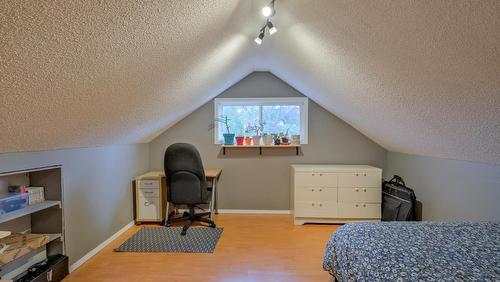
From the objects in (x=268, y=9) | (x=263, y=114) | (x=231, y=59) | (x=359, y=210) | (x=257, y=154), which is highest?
(x=268, y=9)

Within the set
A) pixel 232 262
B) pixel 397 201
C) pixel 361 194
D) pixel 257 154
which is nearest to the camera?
pixel 232 262

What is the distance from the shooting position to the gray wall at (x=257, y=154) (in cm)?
397

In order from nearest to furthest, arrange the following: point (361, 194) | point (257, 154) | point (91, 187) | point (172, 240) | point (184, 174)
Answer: point (91, 187)
point (172, 240)
point (184, 174)
point (361, 194)
point (257, 154)

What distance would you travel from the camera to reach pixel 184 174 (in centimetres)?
312

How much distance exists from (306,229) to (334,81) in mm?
1914

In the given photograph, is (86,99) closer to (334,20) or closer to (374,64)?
(334,20)

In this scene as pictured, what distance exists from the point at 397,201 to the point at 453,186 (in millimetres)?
744

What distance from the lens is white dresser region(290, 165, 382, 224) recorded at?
3459 millimetres

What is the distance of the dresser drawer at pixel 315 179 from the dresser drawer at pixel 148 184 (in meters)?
1.87

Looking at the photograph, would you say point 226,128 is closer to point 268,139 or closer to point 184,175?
point 268,139

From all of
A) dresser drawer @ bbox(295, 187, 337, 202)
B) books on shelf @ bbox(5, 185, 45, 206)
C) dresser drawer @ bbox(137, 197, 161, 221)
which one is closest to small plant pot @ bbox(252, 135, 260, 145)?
dresser drawer @ bbox(295, 187, 337, 202)

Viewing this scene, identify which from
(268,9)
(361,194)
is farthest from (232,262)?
(268,9)

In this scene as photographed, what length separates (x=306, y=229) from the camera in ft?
11.1

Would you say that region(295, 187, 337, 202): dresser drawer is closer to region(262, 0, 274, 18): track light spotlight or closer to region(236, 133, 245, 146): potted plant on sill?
region(236, 133, 245, 146): potted plant on sill
